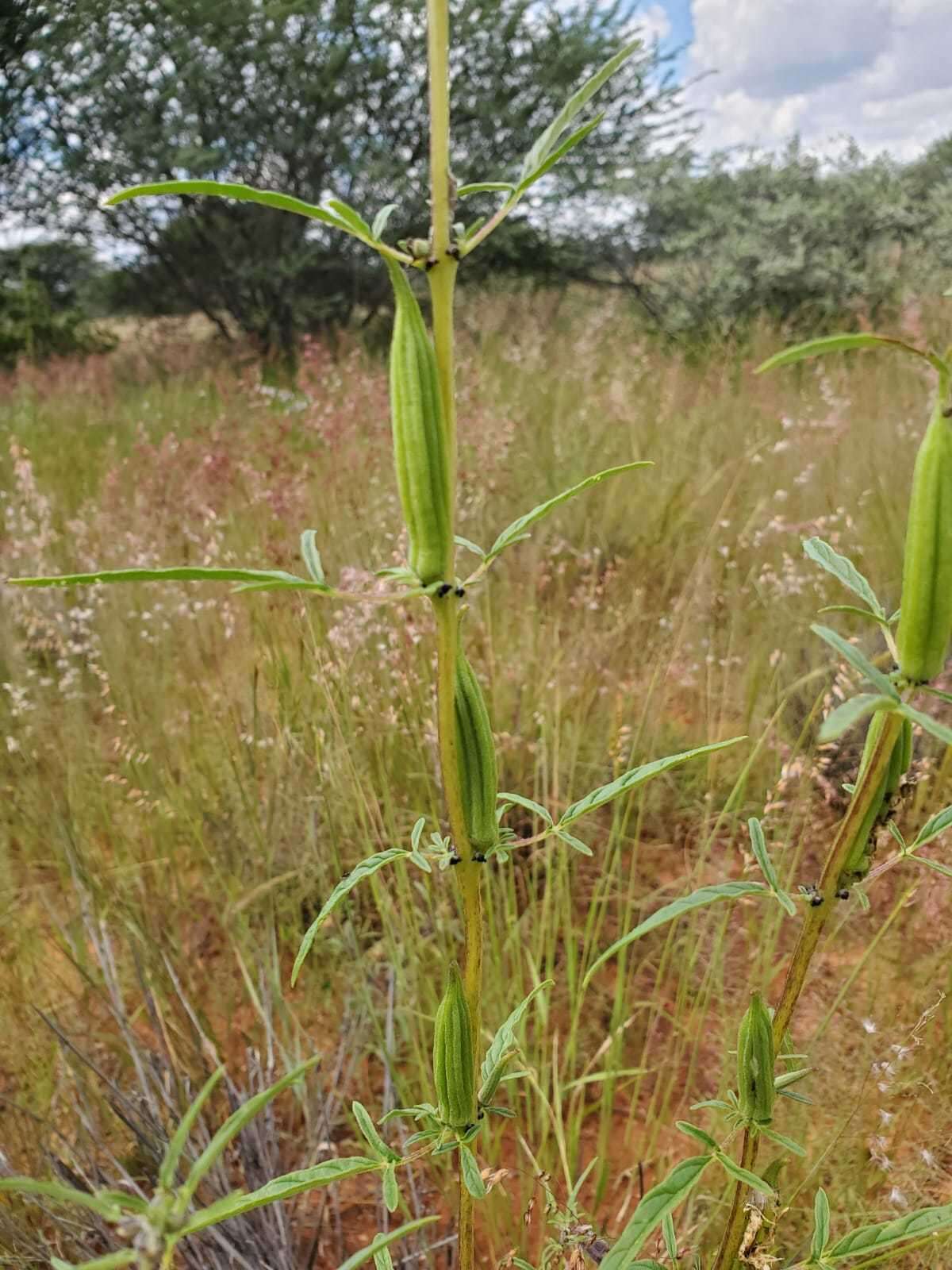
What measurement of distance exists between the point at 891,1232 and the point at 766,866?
221 mm

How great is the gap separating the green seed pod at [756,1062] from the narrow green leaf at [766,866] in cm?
6

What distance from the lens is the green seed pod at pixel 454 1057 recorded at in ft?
1.66

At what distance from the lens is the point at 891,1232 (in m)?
0.50

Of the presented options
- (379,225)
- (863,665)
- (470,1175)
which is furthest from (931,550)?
(470,1175)

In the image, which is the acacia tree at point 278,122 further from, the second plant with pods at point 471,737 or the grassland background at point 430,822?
the second plant with pods at point 471,737

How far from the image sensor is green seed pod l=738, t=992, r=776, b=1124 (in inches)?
20.2

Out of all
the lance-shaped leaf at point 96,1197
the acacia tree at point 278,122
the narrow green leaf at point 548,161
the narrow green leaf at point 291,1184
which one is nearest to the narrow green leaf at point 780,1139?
the narrow green leaf at point 291,1184

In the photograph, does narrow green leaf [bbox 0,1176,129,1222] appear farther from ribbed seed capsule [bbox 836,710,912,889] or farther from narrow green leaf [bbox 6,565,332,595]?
ribbed seed capsule [bbox 836,710,912,889]

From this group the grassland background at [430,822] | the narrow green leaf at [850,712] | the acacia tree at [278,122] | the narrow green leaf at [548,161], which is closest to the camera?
the narrow green leaf at [850,712]

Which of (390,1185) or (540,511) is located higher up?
(540,511)

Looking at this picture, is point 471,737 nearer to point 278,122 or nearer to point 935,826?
point 935,826

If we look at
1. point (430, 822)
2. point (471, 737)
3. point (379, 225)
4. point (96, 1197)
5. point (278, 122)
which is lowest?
point (430, 822)

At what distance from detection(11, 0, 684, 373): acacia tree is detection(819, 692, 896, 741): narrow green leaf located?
20.7 ft

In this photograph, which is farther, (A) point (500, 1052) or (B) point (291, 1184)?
(A) point (500, 1052)
